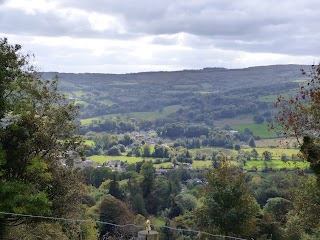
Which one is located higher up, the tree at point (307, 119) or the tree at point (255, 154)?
the tree at point (307, 119)

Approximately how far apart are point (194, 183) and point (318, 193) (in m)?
52.0

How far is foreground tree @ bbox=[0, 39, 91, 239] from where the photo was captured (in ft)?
46.6

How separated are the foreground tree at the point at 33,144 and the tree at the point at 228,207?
6253mm

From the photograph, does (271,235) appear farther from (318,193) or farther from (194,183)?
(194,183)

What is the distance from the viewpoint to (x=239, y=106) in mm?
163750

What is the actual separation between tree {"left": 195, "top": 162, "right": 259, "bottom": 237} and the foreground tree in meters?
6.25

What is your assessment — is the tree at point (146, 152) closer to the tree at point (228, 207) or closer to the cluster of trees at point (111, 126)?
the cluster of trees at point (111, 126)

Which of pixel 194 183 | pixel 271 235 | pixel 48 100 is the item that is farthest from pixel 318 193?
pixel 194 183

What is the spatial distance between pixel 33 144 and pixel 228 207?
31.0 ft

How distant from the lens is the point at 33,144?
50.9 ft

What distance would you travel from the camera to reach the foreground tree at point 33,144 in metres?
14.2

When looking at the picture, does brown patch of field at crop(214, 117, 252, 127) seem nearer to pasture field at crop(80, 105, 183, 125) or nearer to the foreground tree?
pasture field at crop(80, 105, 183, 125)

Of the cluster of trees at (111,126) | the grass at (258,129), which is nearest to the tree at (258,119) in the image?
the grass at (258,129)

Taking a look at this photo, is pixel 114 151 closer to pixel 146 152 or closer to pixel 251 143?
pixel 146 152
